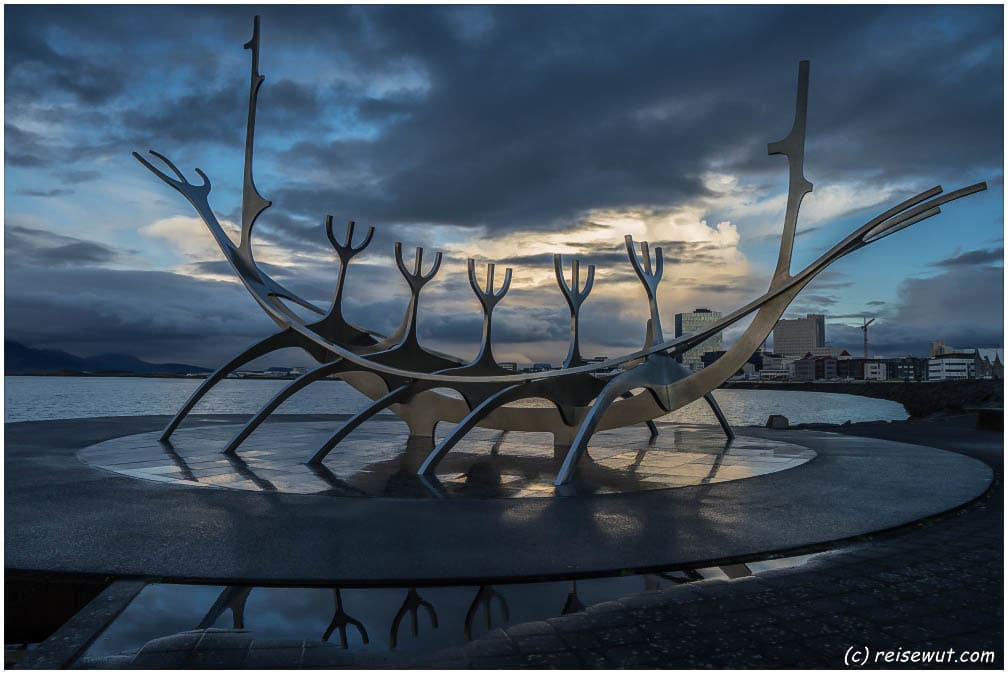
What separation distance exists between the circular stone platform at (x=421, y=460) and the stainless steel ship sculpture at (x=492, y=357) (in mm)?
603

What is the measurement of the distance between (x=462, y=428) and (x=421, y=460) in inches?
77.1

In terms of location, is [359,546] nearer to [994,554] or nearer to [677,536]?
[677,536]

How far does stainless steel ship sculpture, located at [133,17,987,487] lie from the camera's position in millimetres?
11680

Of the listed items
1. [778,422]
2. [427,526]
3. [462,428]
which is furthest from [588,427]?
[778,422]

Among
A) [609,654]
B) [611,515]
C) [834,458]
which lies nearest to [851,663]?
[609,654]

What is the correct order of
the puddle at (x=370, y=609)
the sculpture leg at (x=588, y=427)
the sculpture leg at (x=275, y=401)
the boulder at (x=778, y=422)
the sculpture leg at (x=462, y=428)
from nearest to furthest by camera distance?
the puddle at (x=370, y=609) < the sculpture leg at (x=588, y=427) < the sculpture leg at (x=462, y=428) < the sculpture leg at (x=275, y=401) < the boulder at (x=778, y=422)

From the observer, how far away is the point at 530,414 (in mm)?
14898

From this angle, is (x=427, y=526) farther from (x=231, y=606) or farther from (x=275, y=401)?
(x=275, y=401)

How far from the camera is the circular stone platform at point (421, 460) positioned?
10.2 metres

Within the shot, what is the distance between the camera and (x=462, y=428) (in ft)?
38.3

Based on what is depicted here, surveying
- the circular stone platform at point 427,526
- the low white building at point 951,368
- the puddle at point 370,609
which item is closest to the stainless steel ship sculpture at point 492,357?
the circular stone platform at point 427,526

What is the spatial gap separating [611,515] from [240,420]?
19049 mm

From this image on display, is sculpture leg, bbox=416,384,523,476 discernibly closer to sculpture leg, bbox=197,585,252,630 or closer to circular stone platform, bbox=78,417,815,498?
circular stone platform, bbox=78,417,815,498

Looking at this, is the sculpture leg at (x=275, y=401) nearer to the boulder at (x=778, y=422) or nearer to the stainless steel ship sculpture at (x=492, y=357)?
the stainless steel ship sculpture at (x=492, y=357)
